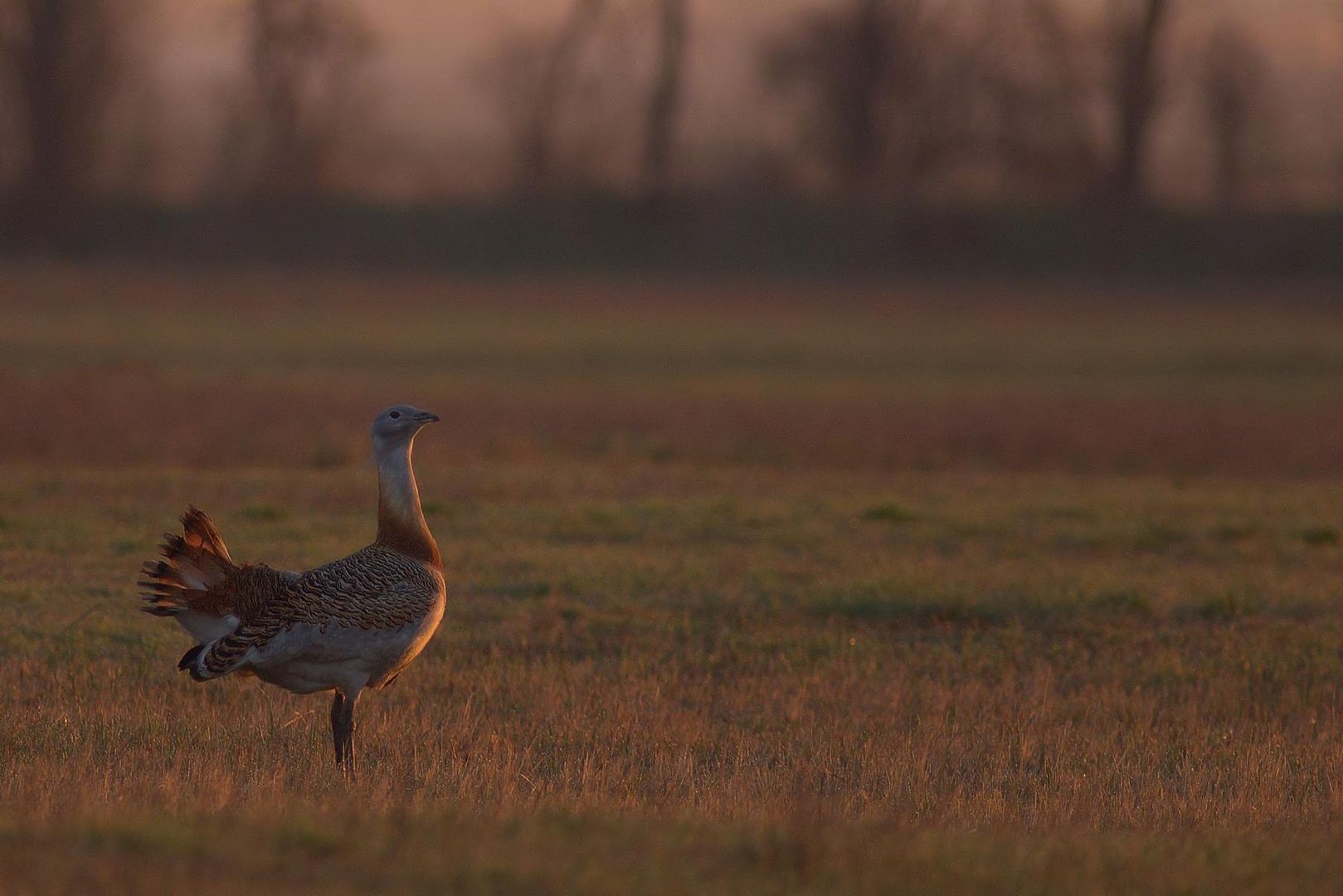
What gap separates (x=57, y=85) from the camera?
57.8 metres

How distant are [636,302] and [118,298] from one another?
14262 millimetres

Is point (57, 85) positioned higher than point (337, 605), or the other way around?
point (57, 85)

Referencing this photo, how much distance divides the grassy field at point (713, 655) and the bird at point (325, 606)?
424 mm

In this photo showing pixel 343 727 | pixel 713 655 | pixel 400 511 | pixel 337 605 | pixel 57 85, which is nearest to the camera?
pixel 337 605

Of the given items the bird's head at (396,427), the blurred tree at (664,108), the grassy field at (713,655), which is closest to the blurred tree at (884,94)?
the blurred tree at (664,108)

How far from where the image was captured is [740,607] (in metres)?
10.8

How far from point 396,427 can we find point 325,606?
3.01 ft

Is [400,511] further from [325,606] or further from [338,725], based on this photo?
[338,725]

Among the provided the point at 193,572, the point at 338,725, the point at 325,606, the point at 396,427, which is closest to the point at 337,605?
the point at 325,606

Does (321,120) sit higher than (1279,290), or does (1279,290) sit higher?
(321,120)

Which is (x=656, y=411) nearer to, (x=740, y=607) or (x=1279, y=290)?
(x=740, y=607)

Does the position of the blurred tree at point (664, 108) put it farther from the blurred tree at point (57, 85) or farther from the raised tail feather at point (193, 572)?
the raised tail feather at point (193, 572)

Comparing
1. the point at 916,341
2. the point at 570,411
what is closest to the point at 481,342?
the point at 916,341

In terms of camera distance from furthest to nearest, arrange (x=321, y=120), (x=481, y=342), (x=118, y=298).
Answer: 1. (x=321, y=120)
2. (x=118, y=298)
3. (x=481, y=342)
